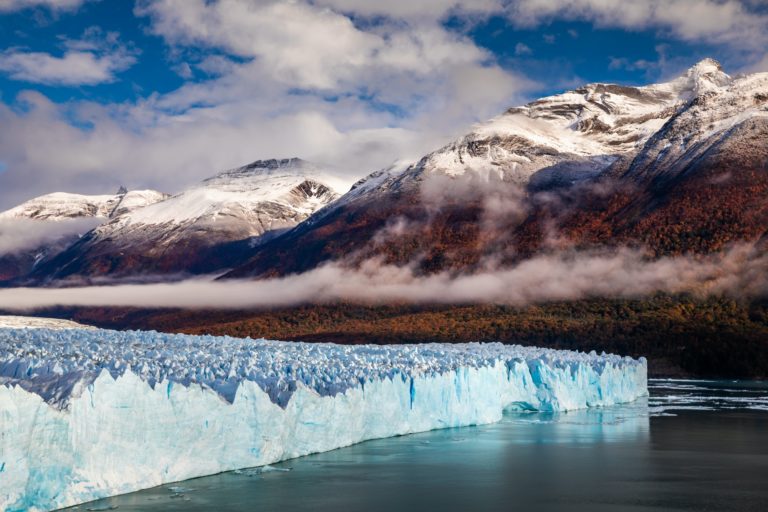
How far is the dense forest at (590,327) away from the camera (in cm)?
7556

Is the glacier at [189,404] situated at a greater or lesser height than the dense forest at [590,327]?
lesser

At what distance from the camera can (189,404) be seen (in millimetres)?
18953

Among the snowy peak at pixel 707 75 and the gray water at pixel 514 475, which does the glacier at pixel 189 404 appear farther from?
the snowy peak at pixel 707 75

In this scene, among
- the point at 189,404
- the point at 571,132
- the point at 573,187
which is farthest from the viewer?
the point at 571,132

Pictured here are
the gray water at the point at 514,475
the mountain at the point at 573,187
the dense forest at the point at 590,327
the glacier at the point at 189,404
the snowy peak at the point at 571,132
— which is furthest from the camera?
A: the snowy peak at the point at 571,132

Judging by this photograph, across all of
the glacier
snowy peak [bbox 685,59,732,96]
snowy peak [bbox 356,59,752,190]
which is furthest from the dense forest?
snowy peak [bbox 685,59,732,96]

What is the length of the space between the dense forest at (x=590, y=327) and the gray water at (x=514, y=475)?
142ft

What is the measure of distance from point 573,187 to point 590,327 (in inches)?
2037

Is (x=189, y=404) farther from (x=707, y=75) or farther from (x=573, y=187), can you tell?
(x=707, y=75)

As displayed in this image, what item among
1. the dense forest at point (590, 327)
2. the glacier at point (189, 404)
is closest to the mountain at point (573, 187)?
the dense forest at point (590, 327)

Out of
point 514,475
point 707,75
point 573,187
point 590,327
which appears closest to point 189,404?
point 514,475

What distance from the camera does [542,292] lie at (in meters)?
102

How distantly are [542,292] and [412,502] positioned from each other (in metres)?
85.2

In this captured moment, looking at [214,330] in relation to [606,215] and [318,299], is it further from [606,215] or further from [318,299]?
[606,215]
